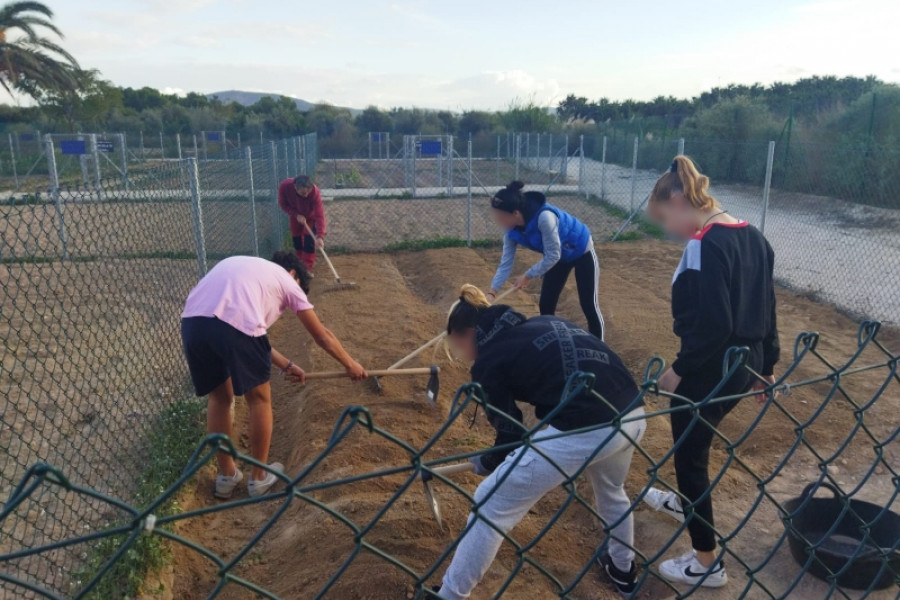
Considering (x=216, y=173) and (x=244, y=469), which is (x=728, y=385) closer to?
(x=244, y=469)

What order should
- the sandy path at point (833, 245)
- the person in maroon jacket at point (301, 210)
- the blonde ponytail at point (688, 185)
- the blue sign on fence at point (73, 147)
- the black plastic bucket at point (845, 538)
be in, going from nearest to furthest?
the blonde ponytail at point (688, 185)
the black plastic bucket at point (845, 538)
the sandy path at point (833, 245)
the person in maroon jacket at point (301, 210)
the blue sign on fence at point (73, 147)

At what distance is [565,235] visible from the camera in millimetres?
5402

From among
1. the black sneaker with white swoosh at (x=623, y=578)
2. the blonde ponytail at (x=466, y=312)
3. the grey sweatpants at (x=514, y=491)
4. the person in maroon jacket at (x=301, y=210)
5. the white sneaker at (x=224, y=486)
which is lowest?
the white sneaker at (x=224, y=486)

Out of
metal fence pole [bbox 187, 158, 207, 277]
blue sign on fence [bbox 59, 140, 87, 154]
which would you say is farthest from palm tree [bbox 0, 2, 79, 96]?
metal fence pole [bbox 187, 158, 207, 277]

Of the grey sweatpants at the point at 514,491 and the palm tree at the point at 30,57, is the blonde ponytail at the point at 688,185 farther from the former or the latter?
the palm tree at the point at 30,57

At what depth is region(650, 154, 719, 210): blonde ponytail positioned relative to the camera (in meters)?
2.91

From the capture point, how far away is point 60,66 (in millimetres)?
27703

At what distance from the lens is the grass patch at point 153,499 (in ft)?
10.2

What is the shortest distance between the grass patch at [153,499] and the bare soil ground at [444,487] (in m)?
0.19

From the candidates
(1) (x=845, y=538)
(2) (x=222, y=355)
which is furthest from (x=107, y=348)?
(1) (x=845, y=538)

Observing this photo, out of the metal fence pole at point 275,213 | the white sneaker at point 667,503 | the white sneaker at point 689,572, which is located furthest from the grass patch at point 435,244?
the white sneaker at point 689,572

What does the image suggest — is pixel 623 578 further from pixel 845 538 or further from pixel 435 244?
pixel 435 244

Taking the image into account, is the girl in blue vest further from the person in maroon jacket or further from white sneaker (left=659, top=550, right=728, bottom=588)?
the person in maroon jacket

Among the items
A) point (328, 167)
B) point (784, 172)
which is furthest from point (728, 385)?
point (328, 167)
